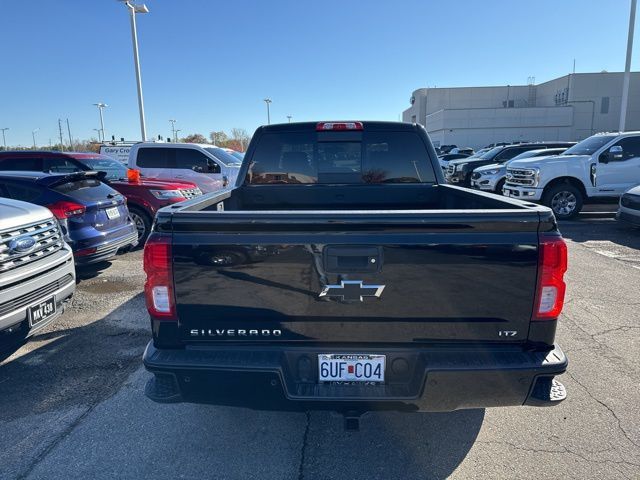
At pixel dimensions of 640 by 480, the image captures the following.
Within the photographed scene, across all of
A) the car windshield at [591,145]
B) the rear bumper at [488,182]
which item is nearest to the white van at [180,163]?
the rear bumper at [488,182]

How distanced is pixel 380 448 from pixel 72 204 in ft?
15.9

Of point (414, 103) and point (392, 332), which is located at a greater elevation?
point (414, 103)

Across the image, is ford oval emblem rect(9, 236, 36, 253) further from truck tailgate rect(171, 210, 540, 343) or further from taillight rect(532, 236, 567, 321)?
Answer: taillight rect(532, 236, 567, 321)

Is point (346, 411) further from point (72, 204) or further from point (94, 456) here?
point (72, 204)

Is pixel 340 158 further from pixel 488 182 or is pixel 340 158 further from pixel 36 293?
pixel 488 182

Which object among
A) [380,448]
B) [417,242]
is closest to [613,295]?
[380,448]

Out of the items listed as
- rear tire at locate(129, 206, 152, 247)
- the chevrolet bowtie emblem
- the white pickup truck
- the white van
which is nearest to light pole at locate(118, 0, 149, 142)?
the white van

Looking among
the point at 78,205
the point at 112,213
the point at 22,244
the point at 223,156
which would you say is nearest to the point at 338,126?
the point at 22,244

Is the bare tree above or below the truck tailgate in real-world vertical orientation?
above

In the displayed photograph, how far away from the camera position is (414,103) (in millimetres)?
78312

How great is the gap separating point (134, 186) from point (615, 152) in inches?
431

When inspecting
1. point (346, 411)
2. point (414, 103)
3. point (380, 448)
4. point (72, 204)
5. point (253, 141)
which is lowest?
point (380, 448)

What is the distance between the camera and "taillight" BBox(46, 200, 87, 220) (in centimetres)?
527

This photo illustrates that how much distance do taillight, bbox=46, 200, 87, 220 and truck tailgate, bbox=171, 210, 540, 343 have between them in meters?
4.04
